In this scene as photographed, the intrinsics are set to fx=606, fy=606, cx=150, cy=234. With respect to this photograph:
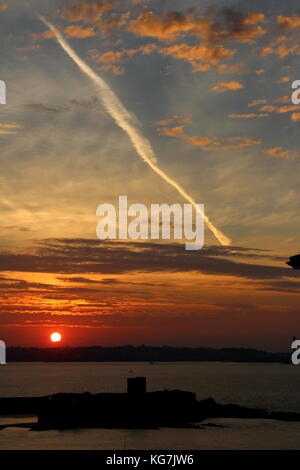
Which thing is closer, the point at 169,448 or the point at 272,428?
the point at 169,448

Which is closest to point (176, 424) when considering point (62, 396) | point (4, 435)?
point (62, 396)

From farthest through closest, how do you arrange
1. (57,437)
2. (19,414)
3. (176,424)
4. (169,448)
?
(19,414) → (176,424) → (57,437) → (169,448)

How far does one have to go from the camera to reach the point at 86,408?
6825 cm

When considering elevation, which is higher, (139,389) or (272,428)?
(139,389)
